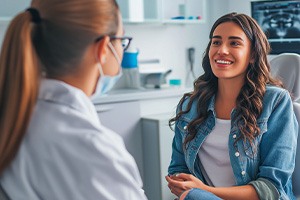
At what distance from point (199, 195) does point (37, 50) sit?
779 mm

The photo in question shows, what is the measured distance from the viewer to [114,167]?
83 cm

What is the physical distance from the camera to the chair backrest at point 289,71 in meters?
1.67

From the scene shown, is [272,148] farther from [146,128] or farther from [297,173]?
[146,128]

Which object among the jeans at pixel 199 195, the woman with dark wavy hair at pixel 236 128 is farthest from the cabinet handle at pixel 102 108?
the jeans at pixel 199 195

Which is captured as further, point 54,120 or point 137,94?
point 137,94

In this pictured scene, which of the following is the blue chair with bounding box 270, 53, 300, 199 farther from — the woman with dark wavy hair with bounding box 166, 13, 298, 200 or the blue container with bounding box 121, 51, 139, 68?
the blue container with bounding box 121, 51, 139, 68

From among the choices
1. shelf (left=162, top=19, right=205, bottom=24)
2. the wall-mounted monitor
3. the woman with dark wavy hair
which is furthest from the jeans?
the wall-mounted monitor

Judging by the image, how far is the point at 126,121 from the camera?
9.22 ft

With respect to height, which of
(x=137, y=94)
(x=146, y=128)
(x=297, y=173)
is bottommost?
(x=146, y=128)

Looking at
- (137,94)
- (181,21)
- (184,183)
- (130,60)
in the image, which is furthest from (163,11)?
Answer: (184,183)

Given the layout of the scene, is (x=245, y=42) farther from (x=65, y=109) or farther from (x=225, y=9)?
(x=225, y=9)

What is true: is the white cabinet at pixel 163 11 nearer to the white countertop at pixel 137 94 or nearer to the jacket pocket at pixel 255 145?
the white countertop at pixel 137 94

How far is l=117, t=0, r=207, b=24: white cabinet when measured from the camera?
2986 millimetres

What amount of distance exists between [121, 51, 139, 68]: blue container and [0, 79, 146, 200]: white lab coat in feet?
7.08
